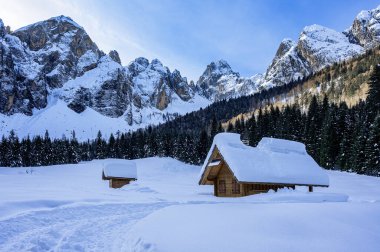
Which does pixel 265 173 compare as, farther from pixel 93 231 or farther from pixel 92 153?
pixel 92 153

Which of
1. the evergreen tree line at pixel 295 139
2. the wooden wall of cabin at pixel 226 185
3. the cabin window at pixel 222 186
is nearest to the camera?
the wooden wall of cabin at pixel 226 185

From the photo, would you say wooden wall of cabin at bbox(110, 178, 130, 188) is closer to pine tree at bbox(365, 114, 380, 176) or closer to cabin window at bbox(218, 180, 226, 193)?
cabin window at bbox(218, 180, 226, 193)

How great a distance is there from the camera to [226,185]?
30.2 m

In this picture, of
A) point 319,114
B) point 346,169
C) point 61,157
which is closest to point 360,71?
point 319,114

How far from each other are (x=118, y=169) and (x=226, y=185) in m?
26.0

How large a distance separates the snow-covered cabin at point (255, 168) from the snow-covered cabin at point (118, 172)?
23519 mm

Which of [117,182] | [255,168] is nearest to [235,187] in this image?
[255,168]

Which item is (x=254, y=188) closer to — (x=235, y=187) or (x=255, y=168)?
(x=235, y=187)

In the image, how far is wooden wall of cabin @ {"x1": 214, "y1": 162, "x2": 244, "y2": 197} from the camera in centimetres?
2914

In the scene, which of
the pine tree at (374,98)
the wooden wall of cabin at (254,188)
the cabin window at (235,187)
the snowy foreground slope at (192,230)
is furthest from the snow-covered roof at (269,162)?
the pine tree at (374,98)

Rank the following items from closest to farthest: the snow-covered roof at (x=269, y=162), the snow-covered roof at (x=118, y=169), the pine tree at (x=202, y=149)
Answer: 1. the snow-covered roof at (x=269, y=162)
2. the snow-covered roof at (x=118, y=169)
3. the pine tree at (x=202, y=149)

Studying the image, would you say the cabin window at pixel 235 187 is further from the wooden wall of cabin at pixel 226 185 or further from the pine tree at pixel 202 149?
the pine tree at pixel 202 149

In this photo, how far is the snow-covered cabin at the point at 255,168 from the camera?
26656 mm

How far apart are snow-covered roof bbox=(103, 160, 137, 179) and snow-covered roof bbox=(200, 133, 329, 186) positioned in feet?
78.9
